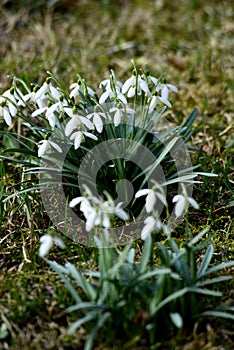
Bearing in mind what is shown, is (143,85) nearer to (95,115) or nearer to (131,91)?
(131,91)

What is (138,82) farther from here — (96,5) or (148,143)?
(96,5)

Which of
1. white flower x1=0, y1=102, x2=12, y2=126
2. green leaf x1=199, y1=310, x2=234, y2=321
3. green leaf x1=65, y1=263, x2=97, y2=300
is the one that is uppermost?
white flower x1=0, y1=102, x2=12, y2=126

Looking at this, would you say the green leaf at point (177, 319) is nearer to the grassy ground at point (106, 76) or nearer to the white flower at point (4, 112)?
the grassy ground at point (106, 76)

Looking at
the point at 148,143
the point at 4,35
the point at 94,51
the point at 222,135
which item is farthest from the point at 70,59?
the point at 148,143

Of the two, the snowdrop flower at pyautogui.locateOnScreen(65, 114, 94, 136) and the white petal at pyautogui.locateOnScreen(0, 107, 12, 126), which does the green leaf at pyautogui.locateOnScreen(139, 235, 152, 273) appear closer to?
the snowdrop flower at pyautogui.locateOnScreen(65, 114, 94, 136)

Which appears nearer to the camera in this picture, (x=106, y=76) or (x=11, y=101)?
(x=11, y=101)

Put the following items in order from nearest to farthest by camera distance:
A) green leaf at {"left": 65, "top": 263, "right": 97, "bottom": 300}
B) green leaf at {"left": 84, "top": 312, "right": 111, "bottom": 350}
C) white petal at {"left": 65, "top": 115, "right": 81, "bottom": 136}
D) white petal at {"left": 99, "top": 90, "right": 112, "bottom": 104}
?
1. green leaf at {"left": 84, "top": 312, "right": 111, "bottom": 350}
2. green leaf at {"left": 65, "top": 263, "right": 97, "bottom": 300}
3. white petal at {"left": 65, "top": 115, "right": 81, "bottom": 136}
4. white petal at {"left": 99, "top": 90, "right": 112, "bottom": 104}

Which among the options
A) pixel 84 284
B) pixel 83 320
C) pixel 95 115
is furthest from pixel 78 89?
pixel 83 320

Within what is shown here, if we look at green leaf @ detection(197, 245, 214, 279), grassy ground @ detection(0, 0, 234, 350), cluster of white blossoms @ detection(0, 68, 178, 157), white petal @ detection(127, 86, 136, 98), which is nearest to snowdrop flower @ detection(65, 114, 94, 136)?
cluster of white blossoms @ detection(0, 68, 178, 157)
